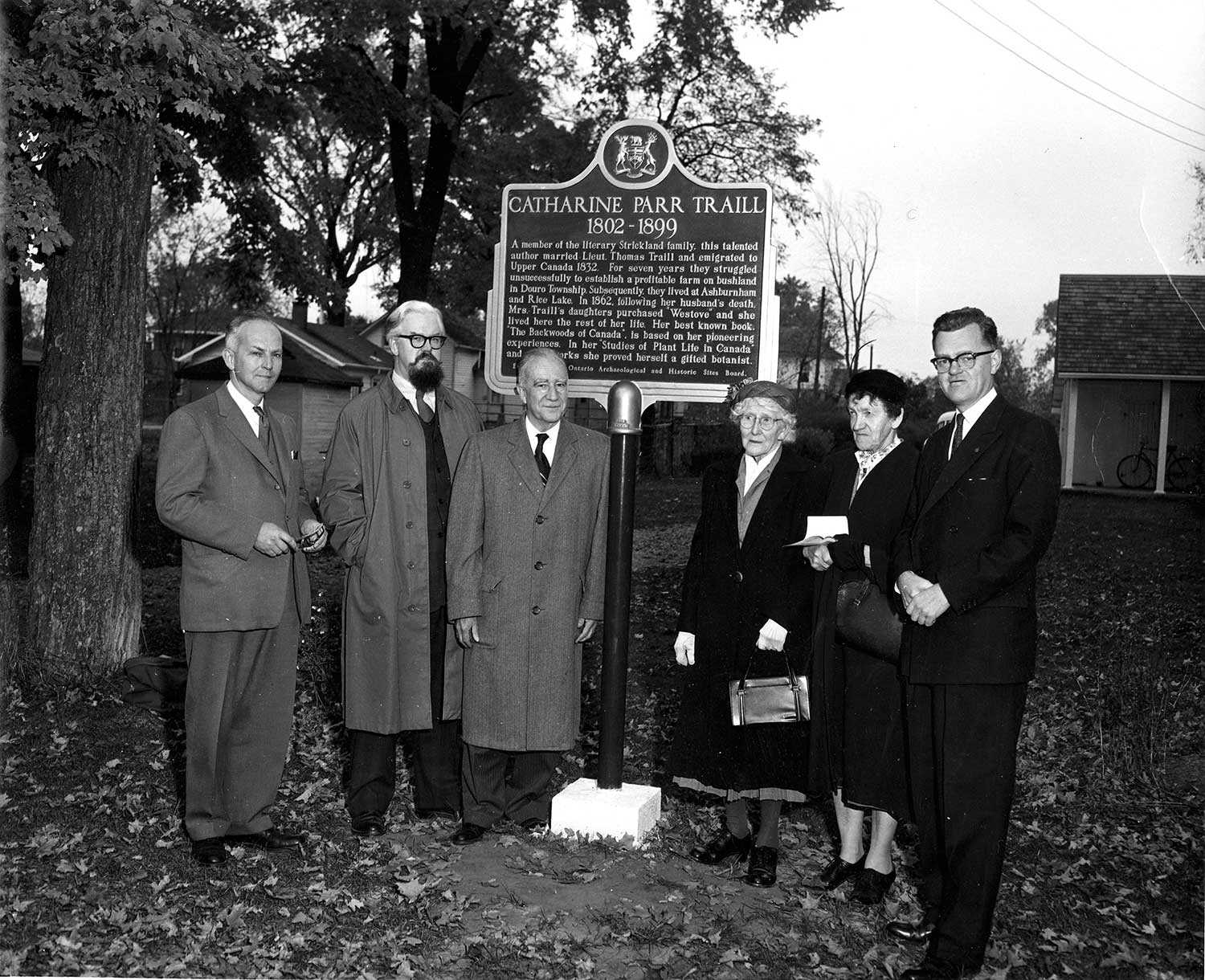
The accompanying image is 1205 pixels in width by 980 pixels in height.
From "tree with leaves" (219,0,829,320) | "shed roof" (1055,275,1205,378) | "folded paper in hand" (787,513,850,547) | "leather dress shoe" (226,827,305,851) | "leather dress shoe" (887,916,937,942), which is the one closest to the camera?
"leather dress shoe" (887,916,937,942)

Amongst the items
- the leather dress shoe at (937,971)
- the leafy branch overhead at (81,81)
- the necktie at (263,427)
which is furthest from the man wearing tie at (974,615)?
the leafy branch overhead at (81,81)

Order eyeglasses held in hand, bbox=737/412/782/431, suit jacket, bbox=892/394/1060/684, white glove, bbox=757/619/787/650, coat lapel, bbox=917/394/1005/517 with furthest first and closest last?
eyeglasses held in hand, bbox=737/412/782/431
white glove, bbox=757/619/787/650
coat lapel, bbox=917/394/1005/517
suit jacket, bbox=892/394/1060/684

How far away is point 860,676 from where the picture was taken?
466 cm

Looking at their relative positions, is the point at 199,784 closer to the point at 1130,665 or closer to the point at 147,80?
the point at 147,80

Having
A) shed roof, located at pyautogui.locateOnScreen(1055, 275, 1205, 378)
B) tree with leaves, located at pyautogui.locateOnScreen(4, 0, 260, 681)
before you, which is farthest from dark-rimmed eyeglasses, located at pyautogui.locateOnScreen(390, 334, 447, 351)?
shed roof, located at pyautogui.locateOnScreen(1055, 275, 1205, 378)

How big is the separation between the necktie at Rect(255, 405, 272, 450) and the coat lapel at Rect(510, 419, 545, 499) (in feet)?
3.52

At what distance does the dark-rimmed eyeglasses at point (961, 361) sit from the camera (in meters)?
4.10

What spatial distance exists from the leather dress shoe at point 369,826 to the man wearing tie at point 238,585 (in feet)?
1.05

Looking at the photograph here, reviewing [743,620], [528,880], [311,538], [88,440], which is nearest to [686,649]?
[743,620]

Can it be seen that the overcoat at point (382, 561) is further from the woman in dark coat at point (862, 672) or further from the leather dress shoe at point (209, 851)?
the woman in dark coat at point (862, 672)

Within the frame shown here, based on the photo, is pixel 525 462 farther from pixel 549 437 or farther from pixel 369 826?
pixel 369 826

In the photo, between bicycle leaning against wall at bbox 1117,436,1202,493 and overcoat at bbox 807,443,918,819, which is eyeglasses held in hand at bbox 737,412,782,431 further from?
bicycle leaning against wall at bbox 1117,436,1202,493

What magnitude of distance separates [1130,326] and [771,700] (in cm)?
2466

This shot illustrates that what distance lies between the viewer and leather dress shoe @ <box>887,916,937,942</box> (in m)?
4.30
